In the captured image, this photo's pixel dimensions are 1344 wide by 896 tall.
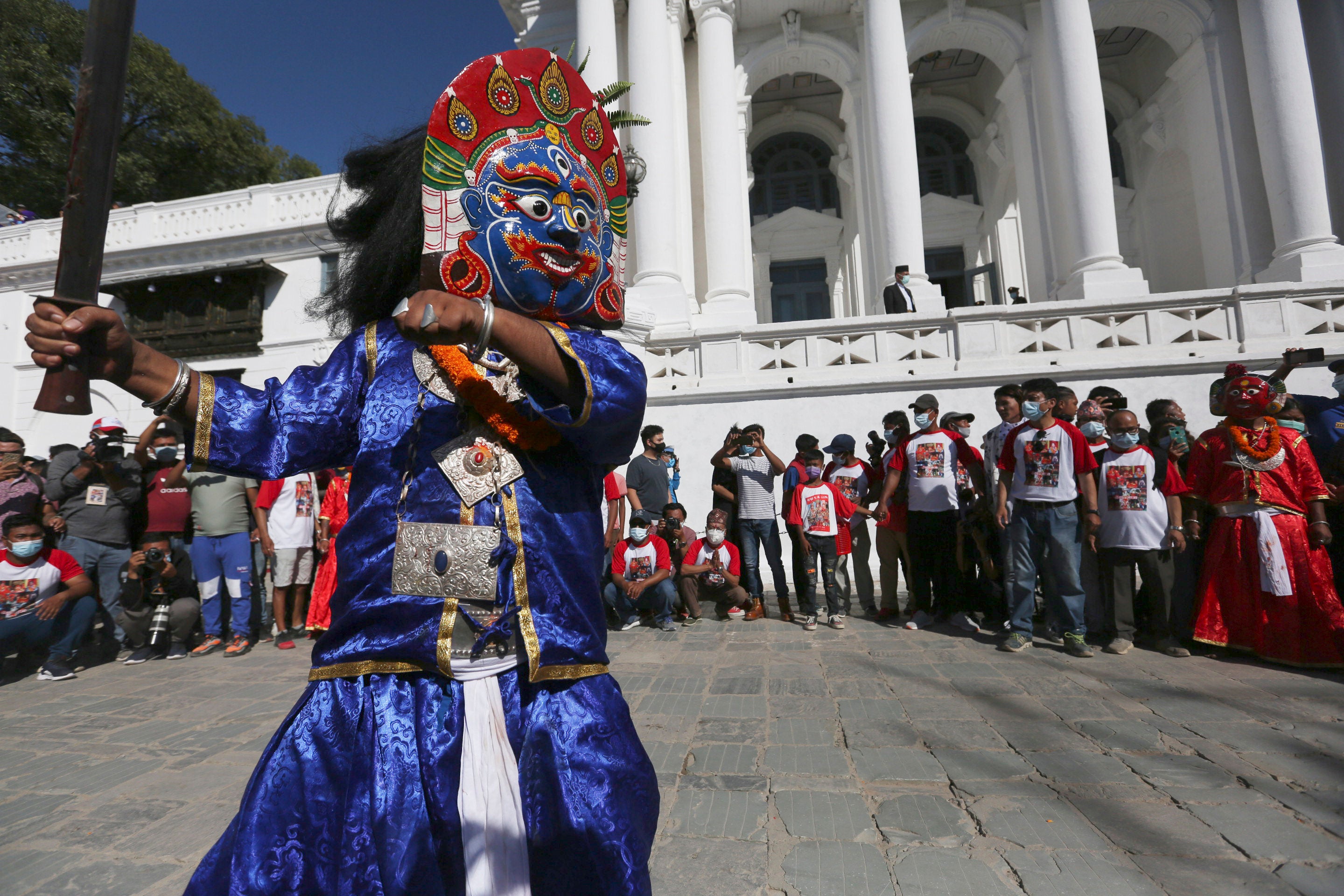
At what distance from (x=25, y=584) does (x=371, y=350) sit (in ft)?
19.0

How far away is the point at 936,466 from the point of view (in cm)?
589

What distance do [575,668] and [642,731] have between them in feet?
7.75

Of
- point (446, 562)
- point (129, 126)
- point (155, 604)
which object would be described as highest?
point (129, 126)

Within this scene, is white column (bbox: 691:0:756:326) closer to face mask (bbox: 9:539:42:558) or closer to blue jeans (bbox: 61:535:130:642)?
blue jeans (bbox: 61:535:130:642)

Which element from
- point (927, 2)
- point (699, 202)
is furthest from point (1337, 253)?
point (699, 202)

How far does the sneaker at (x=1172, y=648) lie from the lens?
4.67 meters

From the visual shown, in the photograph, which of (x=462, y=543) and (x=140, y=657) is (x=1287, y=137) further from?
(x=140, y=657)

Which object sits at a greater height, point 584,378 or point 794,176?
point 794,176

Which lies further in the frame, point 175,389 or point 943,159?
point 943,159

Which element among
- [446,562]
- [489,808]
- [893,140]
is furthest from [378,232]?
[893,140]

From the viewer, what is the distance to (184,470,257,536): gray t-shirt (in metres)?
5.78

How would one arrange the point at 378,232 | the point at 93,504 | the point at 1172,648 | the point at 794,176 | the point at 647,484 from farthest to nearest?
the point at 794,176 → the point at 647,484 → the point at 93,504 → the point at 1172,648 → the point at 378,232

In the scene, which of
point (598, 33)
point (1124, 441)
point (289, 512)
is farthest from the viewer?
point (598, 33)

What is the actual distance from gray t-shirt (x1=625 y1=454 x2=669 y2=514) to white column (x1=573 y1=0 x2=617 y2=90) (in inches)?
321
